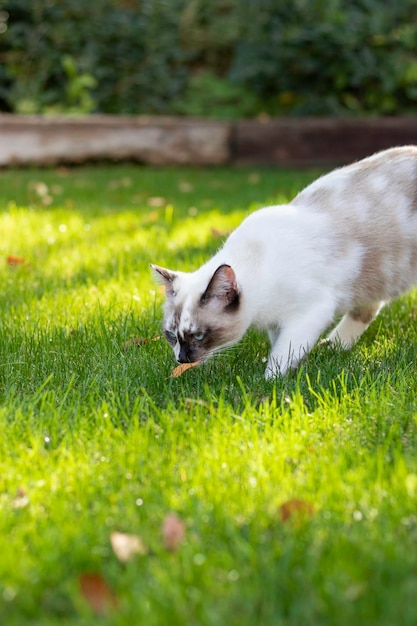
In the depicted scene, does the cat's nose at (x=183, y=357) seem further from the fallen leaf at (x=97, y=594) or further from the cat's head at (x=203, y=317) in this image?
the fallen leaf at (x=97, y=594)

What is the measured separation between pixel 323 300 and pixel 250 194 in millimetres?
3905

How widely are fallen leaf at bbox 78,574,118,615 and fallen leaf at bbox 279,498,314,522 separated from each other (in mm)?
441

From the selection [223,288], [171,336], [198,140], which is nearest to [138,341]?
[171,336]

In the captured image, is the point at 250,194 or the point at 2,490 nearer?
the point at 2,490

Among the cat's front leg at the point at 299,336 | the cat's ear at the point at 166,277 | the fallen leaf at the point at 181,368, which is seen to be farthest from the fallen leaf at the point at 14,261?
the cat's front leg at the point at 299,336

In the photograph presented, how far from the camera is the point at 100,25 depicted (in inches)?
376

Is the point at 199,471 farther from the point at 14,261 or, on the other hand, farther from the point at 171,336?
the point at 14,261

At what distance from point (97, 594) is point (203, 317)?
1.38 metres

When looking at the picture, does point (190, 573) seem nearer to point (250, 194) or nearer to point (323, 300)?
point (323, 300)

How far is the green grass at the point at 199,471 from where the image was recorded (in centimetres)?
150

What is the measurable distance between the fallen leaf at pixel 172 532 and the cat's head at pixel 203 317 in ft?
3.45

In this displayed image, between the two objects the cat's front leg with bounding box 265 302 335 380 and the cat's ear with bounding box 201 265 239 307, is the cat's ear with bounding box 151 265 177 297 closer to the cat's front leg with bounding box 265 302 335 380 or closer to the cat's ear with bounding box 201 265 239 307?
the cat's ear with bounding box 201 265 239 307

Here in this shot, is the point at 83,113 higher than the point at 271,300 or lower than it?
lower

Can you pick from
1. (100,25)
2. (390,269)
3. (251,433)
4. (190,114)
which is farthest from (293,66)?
(251,433)
